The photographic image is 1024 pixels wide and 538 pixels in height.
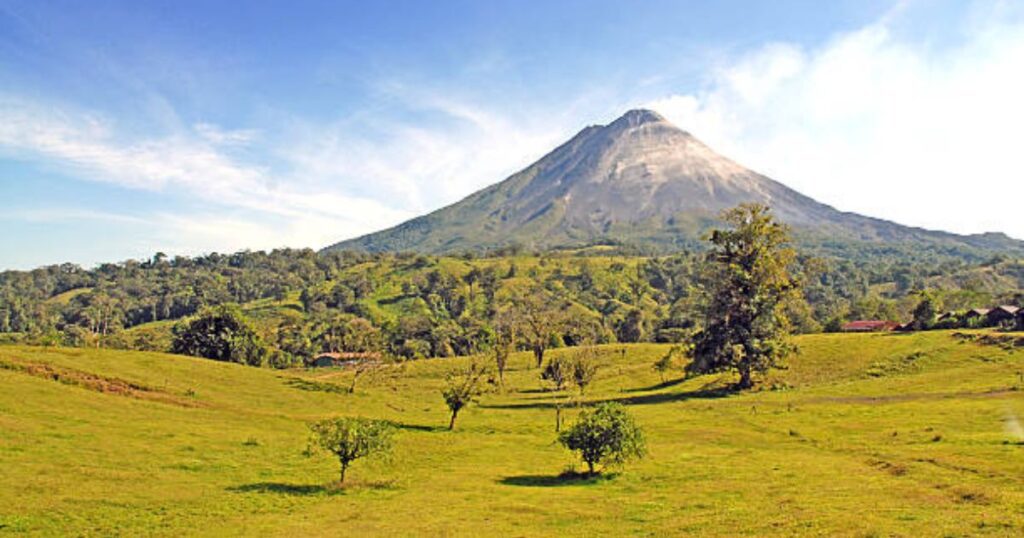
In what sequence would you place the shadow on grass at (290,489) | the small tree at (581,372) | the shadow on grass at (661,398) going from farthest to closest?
1. the small tree at (581,372)
2. the shadow on grass at (661,398)
3. the shadow on grass at (290,489)

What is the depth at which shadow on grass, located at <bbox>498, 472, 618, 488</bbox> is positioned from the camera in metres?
38.5

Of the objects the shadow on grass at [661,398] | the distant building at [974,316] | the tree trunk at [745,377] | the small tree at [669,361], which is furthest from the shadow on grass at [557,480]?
the distant building at [974,316]

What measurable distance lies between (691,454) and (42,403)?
48.8 metres

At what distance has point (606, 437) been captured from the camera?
3928cm

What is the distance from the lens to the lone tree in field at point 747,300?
2980 inches

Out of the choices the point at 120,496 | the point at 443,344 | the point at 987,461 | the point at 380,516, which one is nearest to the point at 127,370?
the point at 120,496

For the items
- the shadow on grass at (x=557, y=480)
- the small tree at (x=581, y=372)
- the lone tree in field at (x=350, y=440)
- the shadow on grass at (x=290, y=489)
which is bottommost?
the shadow on grass at (x=290, y=489)

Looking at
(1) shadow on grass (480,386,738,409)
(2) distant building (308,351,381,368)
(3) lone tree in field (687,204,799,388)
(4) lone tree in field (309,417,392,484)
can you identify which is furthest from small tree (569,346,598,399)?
(2) distant building (308,351,381,368)

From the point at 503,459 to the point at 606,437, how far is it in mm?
11352

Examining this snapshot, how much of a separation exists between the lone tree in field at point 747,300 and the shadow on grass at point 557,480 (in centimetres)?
4053

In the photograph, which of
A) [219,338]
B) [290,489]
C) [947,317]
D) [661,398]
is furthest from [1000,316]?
[219,338]

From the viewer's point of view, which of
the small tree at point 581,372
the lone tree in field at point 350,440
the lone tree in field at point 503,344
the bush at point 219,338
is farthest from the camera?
the bush at point 219,338

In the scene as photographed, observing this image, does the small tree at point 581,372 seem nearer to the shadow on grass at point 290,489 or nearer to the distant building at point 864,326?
the shadow on grass at point 290,489

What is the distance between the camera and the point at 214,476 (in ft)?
125
